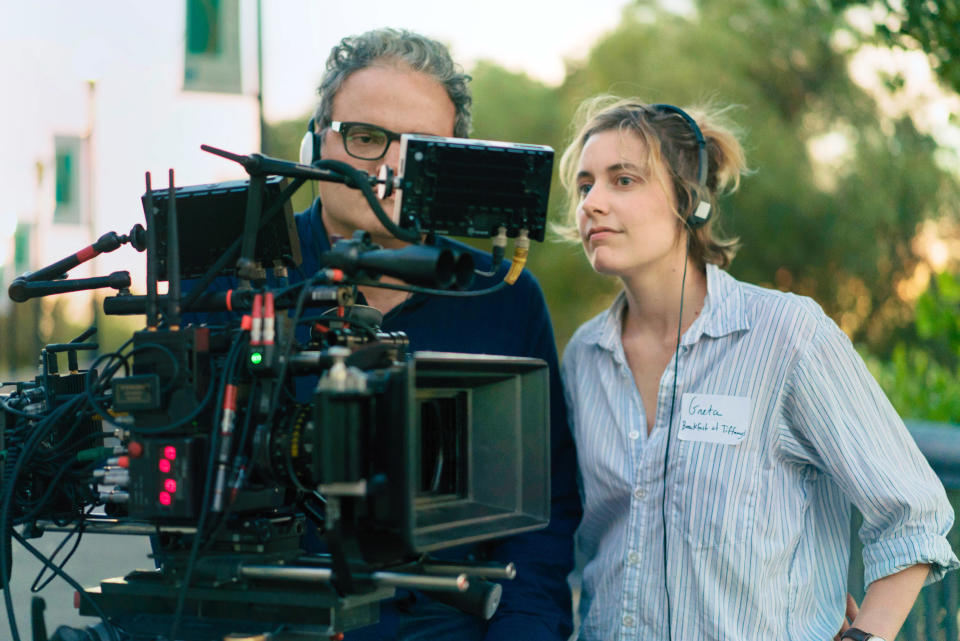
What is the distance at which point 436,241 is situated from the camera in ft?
7.10

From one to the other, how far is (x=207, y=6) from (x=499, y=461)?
13.4 ft

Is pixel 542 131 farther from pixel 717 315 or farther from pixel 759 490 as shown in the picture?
pixel 759 490

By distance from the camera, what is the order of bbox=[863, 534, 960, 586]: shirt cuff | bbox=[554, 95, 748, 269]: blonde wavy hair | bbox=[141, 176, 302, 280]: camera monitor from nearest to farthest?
bbox=[141, 176, 302, 280]: camera monitor → bbox=[863, 534, 960, 586]: shirt cuff → bbox=[554, 95, 748, 269]: blonde wavy hair

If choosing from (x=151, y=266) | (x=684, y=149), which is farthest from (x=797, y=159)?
(x=151, y=266)

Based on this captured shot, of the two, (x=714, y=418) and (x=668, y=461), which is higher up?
(x=714, y=418)

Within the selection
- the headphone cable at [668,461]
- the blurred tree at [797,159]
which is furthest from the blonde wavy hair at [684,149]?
the blurred tree at [797,159]

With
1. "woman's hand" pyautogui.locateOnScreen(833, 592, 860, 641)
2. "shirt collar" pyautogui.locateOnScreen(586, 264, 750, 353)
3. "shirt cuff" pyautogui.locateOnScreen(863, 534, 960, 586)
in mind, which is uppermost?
"shirt collar" pyautogui.locateOnScreen(586, 264, 750, 353)

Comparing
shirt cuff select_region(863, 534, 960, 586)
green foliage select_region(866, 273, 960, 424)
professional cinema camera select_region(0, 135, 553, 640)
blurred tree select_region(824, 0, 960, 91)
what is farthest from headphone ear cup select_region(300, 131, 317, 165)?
green foliage select_region(866, 273, 960, 424)

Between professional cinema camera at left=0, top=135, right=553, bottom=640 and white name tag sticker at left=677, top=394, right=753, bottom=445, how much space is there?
0.60m

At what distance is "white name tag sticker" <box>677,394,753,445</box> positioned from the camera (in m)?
2.12

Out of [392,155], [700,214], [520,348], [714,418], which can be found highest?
[392,155]

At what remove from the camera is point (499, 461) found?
1695 millimetres

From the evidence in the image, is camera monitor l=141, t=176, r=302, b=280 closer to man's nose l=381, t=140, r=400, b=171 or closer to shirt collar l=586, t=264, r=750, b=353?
man's nose l=381, t=140, r=400, b=171

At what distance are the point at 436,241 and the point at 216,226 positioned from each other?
2.08 ft
